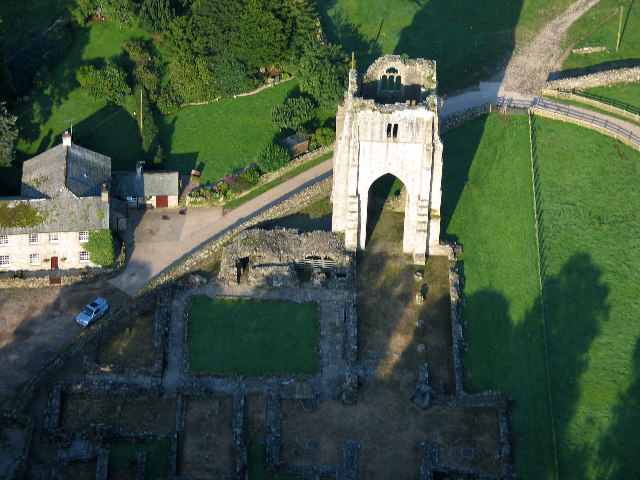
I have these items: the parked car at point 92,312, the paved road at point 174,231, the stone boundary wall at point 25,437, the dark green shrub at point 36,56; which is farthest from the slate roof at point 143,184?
the stone boundary wall at point 25,437

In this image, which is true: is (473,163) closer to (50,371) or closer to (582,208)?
(582,208)

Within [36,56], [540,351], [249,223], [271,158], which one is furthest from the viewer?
[36,56]

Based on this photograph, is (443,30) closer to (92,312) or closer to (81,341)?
(92,312)

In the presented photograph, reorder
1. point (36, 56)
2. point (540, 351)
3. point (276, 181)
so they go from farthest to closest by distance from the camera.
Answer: point (36, 56) → point (276, 181) → point (540, 351)

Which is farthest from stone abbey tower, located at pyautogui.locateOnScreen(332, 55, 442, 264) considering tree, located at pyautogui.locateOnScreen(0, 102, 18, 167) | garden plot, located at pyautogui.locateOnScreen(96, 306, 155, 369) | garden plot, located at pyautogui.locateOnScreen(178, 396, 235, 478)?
tree, located at pyautogui.locateOnScreen(0, 102, 18, 167)

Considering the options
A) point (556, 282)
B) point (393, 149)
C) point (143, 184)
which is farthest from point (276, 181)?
point (556, 282)
